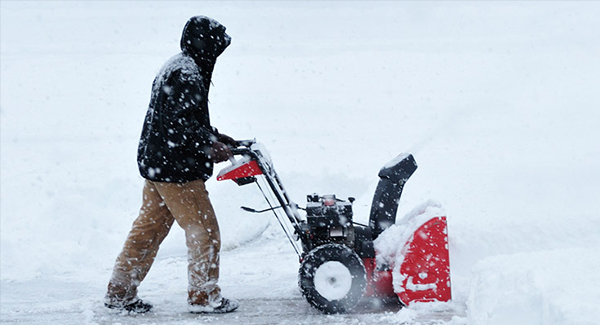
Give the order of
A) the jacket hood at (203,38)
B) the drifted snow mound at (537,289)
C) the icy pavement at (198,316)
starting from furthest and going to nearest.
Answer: the jacket hood at (203,38) < the icy pavement at (198,316) < the drifted snow mound at (537,289)

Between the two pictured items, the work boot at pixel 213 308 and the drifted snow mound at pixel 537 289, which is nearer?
the drifted snow mound at pixel 537 289

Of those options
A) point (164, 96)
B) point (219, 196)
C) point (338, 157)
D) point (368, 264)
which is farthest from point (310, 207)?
point (338, 157)

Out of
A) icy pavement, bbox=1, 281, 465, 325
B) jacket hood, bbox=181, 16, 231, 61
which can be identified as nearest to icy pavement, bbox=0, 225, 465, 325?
icy pavement, bbox=1, 281, 465, 325

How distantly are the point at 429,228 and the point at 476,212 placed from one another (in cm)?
255

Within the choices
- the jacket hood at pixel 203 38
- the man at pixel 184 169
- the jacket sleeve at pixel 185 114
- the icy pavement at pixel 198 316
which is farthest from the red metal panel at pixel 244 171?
the icy pavement at pixel 198 316

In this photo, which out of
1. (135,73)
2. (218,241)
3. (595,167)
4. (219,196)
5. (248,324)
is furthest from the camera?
(135,73)

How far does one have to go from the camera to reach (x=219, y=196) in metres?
7.71

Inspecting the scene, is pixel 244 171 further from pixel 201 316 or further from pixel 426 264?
pixel 426 264

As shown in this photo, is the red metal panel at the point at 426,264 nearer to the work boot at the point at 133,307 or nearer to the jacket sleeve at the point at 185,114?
the jacket sleeve at the point at 185,114

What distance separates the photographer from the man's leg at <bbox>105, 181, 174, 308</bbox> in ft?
12.5

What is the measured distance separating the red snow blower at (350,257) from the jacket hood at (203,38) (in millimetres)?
630

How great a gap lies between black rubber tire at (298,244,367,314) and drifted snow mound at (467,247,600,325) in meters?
0.72

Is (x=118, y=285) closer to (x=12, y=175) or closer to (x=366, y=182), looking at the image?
(x=366, y=182)

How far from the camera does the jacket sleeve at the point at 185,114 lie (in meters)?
3.56
